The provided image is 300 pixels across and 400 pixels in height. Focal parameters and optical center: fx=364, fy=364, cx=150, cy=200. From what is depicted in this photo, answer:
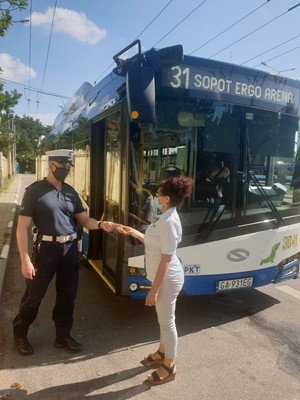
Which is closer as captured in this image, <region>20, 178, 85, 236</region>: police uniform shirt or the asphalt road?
the asphalt road

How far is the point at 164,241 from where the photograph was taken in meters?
2.88

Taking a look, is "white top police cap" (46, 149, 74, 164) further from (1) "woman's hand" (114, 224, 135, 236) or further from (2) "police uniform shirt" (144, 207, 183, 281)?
(2) "police uniform shirt" (144, 207, 183, 281)

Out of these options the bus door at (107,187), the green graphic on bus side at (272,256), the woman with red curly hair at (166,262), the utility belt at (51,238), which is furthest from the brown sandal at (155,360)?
the green graphic on bus side at (272,256)

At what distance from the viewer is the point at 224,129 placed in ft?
13.2

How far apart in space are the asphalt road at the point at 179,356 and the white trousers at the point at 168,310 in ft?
1.14

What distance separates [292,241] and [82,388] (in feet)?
9.86

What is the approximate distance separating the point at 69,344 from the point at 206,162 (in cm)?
240

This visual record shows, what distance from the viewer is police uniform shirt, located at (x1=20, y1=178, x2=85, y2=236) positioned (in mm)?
3414

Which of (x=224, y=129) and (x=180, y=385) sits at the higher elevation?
(x=224, y=129)

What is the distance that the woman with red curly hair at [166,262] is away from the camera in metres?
2.90

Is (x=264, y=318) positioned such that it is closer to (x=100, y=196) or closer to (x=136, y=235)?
(x=136, y=235)

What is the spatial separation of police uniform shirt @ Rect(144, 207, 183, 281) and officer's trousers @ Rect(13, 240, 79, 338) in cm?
101

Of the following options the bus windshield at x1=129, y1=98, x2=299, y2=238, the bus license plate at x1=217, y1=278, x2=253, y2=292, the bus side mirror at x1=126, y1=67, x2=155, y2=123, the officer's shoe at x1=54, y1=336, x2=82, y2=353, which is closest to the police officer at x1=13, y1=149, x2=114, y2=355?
the officer's shoe at x1=54, y1=336, x2=82, y2=353

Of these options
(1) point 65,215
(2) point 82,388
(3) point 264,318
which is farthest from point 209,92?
(2) point 82,388
